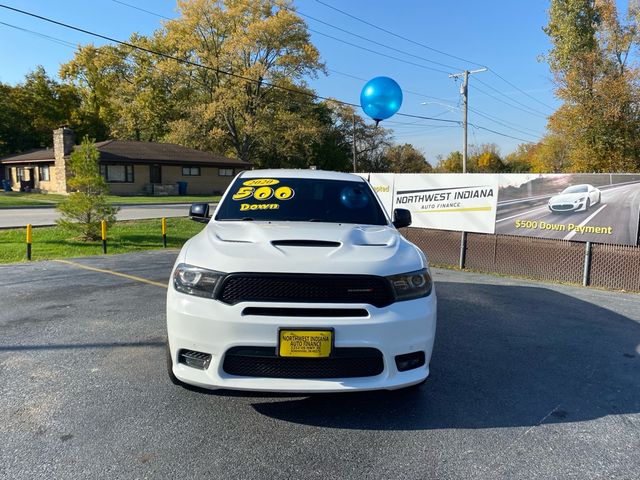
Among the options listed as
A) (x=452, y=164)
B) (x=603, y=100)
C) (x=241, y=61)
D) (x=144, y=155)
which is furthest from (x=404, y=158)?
(x=603, y=100)

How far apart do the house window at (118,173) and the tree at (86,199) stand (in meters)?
21.1

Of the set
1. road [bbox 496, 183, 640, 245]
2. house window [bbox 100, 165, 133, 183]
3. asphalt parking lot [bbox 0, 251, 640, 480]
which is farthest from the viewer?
house window [bbox 100, 165, 133, 183]

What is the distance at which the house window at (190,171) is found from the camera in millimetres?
37562

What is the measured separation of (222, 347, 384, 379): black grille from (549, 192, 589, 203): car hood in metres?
6.97

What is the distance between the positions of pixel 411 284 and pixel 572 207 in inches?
258

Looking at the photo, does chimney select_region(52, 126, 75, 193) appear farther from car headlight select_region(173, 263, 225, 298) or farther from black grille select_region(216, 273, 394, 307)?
black grille select_region(216, 273, 394, 307)

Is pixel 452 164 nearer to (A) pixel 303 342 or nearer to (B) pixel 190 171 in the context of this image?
(B) pixel 190 171

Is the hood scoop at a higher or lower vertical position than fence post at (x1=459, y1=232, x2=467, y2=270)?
higher

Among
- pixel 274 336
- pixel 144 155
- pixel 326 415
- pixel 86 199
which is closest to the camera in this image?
pixel 274 336

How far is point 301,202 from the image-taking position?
4465mm

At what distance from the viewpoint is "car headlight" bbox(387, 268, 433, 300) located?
308 cm

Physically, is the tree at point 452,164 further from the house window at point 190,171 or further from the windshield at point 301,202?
the windshield at point 301,202

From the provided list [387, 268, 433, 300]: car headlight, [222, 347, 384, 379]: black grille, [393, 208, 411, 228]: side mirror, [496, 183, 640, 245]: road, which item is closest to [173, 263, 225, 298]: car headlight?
[222, 347, 384, 379]: black grille

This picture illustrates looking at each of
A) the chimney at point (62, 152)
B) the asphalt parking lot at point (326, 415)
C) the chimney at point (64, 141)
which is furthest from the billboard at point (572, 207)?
the chimney at point (64, 141)
